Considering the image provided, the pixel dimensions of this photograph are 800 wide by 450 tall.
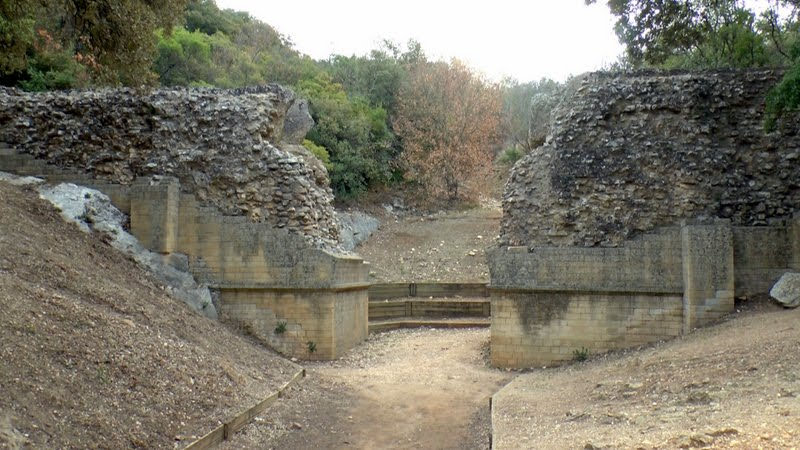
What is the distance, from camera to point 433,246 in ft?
93.1

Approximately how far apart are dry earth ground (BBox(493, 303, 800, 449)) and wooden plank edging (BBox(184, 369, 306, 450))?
3.14m

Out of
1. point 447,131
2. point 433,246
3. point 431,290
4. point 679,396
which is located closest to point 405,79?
point 447,131

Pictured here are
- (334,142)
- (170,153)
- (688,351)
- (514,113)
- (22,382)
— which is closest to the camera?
(22,382)

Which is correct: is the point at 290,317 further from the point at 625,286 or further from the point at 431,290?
the point at 431,290

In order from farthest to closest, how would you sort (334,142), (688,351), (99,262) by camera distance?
1. (334,142)
2. (99,262)
3. (688,351)

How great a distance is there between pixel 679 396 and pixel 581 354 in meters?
4.70

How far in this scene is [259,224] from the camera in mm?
14391

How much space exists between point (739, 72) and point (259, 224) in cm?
1038

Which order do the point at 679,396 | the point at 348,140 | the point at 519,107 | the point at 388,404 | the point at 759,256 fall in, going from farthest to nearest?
Answer: the point at 519,107 < the point at 348,140 < the point at 759,256 < the point at 388,404 < the point at 679,396

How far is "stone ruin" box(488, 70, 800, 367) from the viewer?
42.5 feet

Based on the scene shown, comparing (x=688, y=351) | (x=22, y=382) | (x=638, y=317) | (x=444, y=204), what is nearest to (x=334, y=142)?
(x=444, y=204)

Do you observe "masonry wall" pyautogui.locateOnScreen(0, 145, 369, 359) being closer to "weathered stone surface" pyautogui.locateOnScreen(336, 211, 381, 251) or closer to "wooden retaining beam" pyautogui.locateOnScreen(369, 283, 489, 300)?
"wooden retaining beam" pyautogui.locateOnScreen(369, 283, 489, 300)

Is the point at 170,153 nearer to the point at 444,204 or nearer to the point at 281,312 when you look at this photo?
the point at 281,312

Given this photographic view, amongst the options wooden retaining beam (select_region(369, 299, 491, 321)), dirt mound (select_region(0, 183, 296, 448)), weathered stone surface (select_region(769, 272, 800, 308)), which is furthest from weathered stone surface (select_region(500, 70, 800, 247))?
wooden retaining beam (select_region(369, 299, 491, 321))
